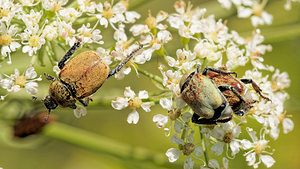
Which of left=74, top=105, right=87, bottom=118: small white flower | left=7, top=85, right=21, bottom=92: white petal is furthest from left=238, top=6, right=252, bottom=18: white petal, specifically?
left=7, top=85, right=21, bottom=92: white petal

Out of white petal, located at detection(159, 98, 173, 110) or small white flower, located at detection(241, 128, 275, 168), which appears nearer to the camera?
white petal, located at detection(159, 98, 173, 110)

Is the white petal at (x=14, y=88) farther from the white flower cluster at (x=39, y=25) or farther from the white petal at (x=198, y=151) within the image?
the white petal at (x=198, y=151)

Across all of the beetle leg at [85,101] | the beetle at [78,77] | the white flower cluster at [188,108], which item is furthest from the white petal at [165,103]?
the beetle leg at [85,101]

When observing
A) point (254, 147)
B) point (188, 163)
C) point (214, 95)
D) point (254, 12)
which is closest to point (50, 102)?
point (188, 163)

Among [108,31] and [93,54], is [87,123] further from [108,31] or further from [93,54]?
[93,54]

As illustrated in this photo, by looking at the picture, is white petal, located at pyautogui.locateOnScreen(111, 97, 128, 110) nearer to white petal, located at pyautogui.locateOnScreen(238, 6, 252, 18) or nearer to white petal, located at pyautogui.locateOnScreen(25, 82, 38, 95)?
white petal, located at pyautogui.locateOnScreen(25, 82, 38, 95)

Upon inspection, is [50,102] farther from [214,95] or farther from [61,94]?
[214,95]

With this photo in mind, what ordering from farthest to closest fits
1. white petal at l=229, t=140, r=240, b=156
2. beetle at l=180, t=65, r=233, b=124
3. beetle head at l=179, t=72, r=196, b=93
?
white petal at l=229, t=140, r=240, b=156 → beetle head at l=179, t=72, r=196, b=93 → beetle at l=180, t=65, r=233, b=124

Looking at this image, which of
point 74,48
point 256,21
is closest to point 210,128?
point 74,48
